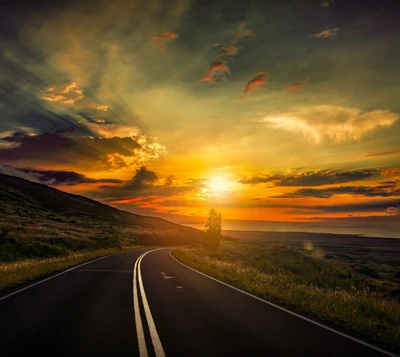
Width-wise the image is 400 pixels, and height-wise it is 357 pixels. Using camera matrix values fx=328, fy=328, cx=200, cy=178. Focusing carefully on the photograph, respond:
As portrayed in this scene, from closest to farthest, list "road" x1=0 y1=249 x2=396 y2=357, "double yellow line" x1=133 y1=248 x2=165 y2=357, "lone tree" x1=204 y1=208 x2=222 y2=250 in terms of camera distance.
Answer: "double yellow line" x1=133 y1=248 x2=165 y2=357 < "road" x1=0 y1=249 x2=396 y2=357 < "lone tree" x1=204 y1=208 x2=222 y2=250

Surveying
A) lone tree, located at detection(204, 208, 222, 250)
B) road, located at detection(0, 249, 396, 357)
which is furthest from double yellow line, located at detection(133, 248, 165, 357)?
lone tree, located at detection(204, 208, 222, 250)

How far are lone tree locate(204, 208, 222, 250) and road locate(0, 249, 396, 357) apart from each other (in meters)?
68.3

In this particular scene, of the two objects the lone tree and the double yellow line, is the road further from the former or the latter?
the lone tree

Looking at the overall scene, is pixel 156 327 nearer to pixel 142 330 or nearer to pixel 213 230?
pixel 142 330

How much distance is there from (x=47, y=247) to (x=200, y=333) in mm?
32633

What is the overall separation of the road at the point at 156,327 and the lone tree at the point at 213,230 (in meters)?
68.3

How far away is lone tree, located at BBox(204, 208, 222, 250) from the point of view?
3168 inches

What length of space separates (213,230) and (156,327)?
75.5 meters

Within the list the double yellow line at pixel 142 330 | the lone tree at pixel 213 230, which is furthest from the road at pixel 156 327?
the lone tree at pixel 213 230

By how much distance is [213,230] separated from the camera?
271ft

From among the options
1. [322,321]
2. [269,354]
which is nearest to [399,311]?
[322,321]

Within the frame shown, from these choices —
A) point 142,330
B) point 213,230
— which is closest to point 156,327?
point 142,330

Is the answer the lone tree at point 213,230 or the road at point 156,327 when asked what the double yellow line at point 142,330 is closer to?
the road at point 156,327

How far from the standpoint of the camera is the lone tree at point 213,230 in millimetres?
80456
